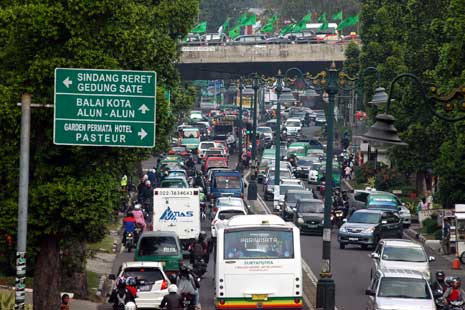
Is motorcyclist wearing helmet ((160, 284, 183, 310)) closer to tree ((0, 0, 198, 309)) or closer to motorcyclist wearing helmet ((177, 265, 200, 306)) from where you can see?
motorcyclist wearing helmet ((177, 265, 200, 306))

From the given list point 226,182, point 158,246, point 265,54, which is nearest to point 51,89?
point 158,246

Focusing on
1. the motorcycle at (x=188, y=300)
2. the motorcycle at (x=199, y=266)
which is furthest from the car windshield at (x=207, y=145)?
the motorcycle at (x=188, y=300)

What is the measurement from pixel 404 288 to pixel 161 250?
9270 millimetres

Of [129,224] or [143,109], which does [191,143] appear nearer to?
[129,224]

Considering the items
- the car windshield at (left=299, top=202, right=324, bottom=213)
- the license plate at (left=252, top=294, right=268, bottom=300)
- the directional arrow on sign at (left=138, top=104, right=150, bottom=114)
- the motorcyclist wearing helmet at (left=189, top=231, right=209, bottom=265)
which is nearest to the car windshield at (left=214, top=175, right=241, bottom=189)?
the car windshield at (left=299, top=202, right=324, bottom=213)

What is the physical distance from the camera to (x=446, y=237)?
49031 mm

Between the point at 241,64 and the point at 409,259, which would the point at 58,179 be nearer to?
the point at 409,259

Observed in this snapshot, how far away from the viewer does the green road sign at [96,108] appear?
961 inches

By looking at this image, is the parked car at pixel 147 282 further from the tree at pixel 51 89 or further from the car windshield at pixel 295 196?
the car windshield at pixel 295 196

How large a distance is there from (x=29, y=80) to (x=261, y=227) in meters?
7.32

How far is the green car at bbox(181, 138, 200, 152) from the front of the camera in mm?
101600

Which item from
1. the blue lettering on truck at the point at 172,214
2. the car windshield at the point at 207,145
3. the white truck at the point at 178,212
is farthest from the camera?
the car windshield at the point at 207,145

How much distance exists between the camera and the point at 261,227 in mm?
30609

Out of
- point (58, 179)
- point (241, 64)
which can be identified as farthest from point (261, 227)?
point (241, 64)
